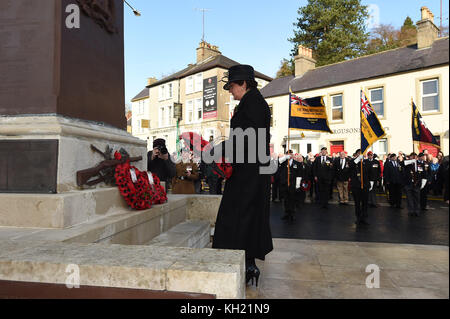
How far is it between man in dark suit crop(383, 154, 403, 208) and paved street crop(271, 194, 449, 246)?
0.54m

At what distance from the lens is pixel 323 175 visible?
12.2 m

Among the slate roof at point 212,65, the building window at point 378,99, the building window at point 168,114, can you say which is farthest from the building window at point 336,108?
the building window at point 168,114

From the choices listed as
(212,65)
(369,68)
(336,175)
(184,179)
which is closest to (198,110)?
(212,65)

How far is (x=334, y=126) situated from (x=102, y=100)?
20.1m

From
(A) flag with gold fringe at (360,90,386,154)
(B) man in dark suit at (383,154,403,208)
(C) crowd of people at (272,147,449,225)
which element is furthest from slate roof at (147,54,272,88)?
(A) flag with gold fringe at (360,90,386,154)

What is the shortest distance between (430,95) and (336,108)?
5644mm

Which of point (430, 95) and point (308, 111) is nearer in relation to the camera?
point (308, 111)

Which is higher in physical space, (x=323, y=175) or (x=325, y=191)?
(x=323, y=175)

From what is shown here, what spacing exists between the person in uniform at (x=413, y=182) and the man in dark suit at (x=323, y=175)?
2448mm

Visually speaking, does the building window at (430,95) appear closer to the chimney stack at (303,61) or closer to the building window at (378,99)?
the building window at (378,99)

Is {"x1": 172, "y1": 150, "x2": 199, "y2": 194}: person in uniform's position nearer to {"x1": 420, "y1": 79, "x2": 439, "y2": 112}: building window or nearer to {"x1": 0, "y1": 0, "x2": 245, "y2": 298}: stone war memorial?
{"x1": 0, "y1": 0, "x2": 245, "y2": 298}: stone war memorial

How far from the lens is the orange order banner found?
1052 centimetres

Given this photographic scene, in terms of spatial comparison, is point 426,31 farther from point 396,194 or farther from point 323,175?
point 323,175

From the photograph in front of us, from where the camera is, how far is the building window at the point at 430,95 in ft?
58.0
